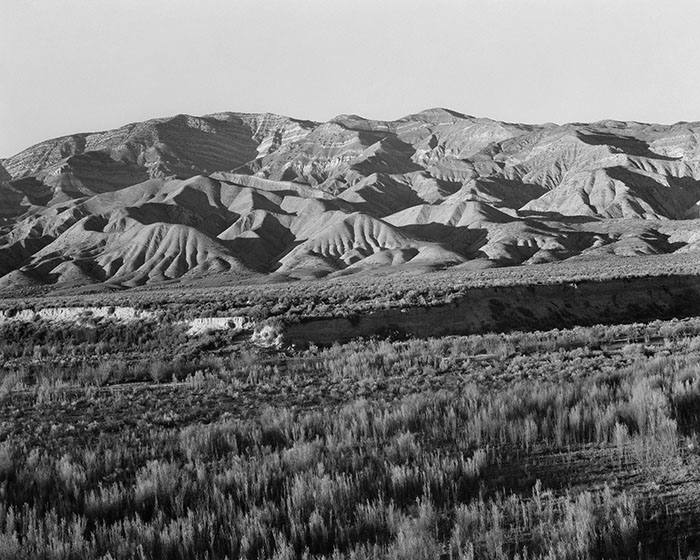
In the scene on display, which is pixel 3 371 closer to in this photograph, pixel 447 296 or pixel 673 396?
pixel 673 396

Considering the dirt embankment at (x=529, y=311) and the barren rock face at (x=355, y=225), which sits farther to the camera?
the barren rock face at (x=355, y=225)

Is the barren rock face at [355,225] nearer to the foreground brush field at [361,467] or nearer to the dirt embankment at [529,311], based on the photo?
the dirt embankment at [529,311]

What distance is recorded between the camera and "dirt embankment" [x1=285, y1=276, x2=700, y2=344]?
26312 mm

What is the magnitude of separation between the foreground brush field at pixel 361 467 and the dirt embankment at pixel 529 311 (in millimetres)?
10921

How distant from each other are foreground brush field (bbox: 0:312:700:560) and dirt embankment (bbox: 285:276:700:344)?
10.9 m

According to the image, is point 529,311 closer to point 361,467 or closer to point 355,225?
point 361,467

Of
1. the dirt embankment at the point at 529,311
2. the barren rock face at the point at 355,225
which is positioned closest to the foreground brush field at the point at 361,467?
the dirt embankment at the point at 529,311

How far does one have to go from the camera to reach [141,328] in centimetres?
2997

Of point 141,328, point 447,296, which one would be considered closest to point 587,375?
point 447,296

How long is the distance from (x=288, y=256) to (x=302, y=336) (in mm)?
104797

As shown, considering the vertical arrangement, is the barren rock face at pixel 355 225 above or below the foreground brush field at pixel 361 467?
above

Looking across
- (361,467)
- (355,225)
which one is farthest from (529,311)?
(355,225)

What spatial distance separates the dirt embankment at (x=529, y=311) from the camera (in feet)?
86.3

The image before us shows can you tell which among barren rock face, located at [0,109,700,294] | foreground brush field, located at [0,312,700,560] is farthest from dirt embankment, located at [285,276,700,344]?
barren rock face, located at [0,109,700,294]
